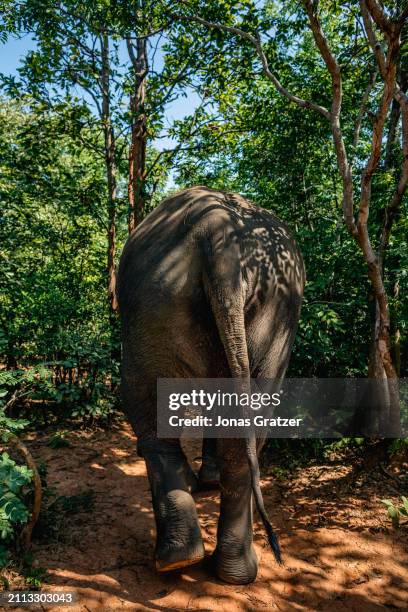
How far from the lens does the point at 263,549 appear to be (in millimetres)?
2971

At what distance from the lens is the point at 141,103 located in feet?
19.4

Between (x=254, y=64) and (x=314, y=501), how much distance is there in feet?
17.4

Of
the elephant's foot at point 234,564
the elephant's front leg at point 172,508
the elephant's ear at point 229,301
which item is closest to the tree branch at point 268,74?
the elephant's ear at point 229,301

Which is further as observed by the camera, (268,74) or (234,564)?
(268,74)

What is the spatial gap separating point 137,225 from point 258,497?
3427 mm

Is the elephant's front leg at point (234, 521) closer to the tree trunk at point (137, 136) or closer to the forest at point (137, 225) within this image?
the forest at point (137, 225)

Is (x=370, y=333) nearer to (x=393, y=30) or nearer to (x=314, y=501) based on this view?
(x=314, y=501)

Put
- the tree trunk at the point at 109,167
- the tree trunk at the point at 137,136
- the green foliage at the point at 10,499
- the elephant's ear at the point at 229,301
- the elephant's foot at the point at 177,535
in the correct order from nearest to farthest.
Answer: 1. the green foliage at the point at 10,499
2. the elephant's ear at the point at 229,301
3. the elephant's foot at the point at 177,535
4. the tree trunk at the point at 137,136
5. the tree trunk at the point at 109,167

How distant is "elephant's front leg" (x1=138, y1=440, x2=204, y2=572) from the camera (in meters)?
2.40

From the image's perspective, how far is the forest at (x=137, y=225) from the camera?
2705mm

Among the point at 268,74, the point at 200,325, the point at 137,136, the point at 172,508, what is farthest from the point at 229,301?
the point at 137,136

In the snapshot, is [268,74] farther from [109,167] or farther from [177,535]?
[177,535]

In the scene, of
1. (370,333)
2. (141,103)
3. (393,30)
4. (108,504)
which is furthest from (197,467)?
(141,103)

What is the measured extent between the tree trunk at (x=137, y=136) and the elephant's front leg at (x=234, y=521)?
12.8ft
